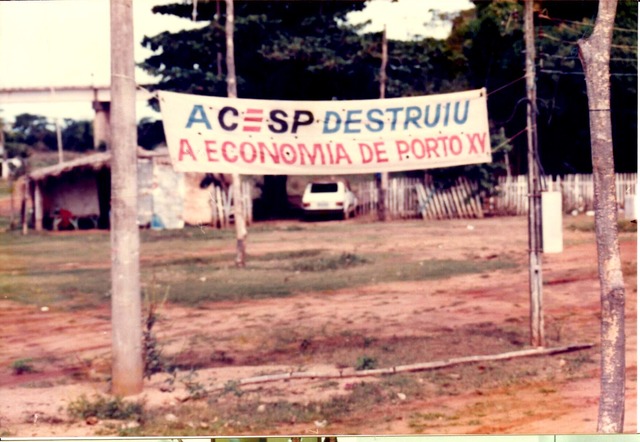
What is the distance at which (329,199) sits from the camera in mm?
6488

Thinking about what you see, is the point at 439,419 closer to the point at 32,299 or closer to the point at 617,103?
the point at 617,103

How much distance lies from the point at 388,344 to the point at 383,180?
1242 mm

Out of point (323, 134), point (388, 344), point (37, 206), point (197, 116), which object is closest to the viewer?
point (197, 116)

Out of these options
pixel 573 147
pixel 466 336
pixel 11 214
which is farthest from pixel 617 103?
pixel 11 214

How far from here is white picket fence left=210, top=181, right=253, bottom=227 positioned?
6270 mm

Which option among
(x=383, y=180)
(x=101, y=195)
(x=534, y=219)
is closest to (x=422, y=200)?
(x=383, y=180)

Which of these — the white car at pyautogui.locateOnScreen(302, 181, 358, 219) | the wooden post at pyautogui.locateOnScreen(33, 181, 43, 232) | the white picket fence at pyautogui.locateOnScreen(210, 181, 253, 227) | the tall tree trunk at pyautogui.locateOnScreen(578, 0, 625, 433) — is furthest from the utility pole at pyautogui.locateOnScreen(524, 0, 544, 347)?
the wooden post at pyautogui.locateOnScreen(33, 181, 43, 232)

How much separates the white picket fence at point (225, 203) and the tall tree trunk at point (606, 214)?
2.49 metres

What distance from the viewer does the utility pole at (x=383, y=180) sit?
20.6 feet

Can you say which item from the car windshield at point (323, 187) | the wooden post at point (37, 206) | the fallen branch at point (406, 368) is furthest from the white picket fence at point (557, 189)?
the wooden post at point (37, 206)

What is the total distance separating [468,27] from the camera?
20.8ft

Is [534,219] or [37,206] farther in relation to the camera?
[534,219]

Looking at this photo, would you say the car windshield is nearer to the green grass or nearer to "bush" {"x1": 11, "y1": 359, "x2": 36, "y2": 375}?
the green grass

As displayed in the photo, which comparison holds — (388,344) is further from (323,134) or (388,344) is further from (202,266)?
(323,134)
